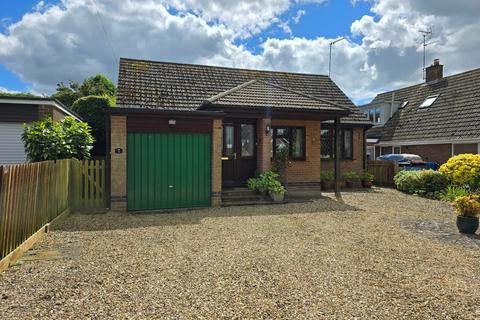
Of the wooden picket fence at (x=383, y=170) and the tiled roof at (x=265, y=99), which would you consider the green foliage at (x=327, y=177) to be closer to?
the tiled roof at (x=265, y=99)

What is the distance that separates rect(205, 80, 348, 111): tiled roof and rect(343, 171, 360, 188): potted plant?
13.7ft

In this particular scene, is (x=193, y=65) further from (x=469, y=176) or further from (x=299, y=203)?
(x=469, y=176)

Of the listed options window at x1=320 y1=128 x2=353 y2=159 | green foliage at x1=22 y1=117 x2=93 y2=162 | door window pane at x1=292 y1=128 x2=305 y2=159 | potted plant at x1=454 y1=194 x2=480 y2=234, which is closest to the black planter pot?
potted plant at x1=454 y1=194 x2=480 y2=234

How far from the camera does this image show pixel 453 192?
11258 mm

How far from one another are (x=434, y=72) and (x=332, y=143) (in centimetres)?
1234

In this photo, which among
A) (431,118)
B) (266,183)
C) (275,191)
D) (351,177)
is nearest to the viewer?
(275,191)

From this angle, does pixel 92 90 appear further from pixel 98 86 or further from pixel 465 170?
pixel 465 170

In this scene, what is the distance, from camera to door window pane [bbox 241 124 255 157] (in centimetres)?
1195

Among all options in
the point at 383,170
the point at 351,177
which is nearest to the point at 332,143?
the point at 351,177

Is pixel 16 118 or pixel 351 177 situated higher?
pixel 16 118

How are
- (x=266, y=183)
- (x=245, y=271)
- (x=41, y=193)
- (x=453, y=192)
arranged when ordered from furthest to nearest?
(x=453, y=192) < (x=266, y=183) < (x=41, y=193) < (x=245, y=271)

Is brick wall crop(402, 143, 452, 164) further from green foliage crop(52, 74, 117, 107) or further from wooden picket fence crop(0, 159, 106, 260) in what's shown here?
green foliage crop(52, 74, 117, 107)

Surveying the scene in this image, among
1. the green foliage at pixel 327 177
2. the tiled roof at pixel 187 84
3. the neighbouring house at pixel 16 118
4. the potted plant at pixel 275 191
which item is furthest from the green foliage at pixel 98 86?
the potted plant at pixel 275 191

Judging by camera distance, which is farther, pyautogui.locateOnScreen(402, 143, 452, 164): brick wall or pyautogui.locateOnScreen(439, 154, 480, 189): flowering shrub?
pyautogui.locateOnScreen(402, 143, 452, 164): brick wall
